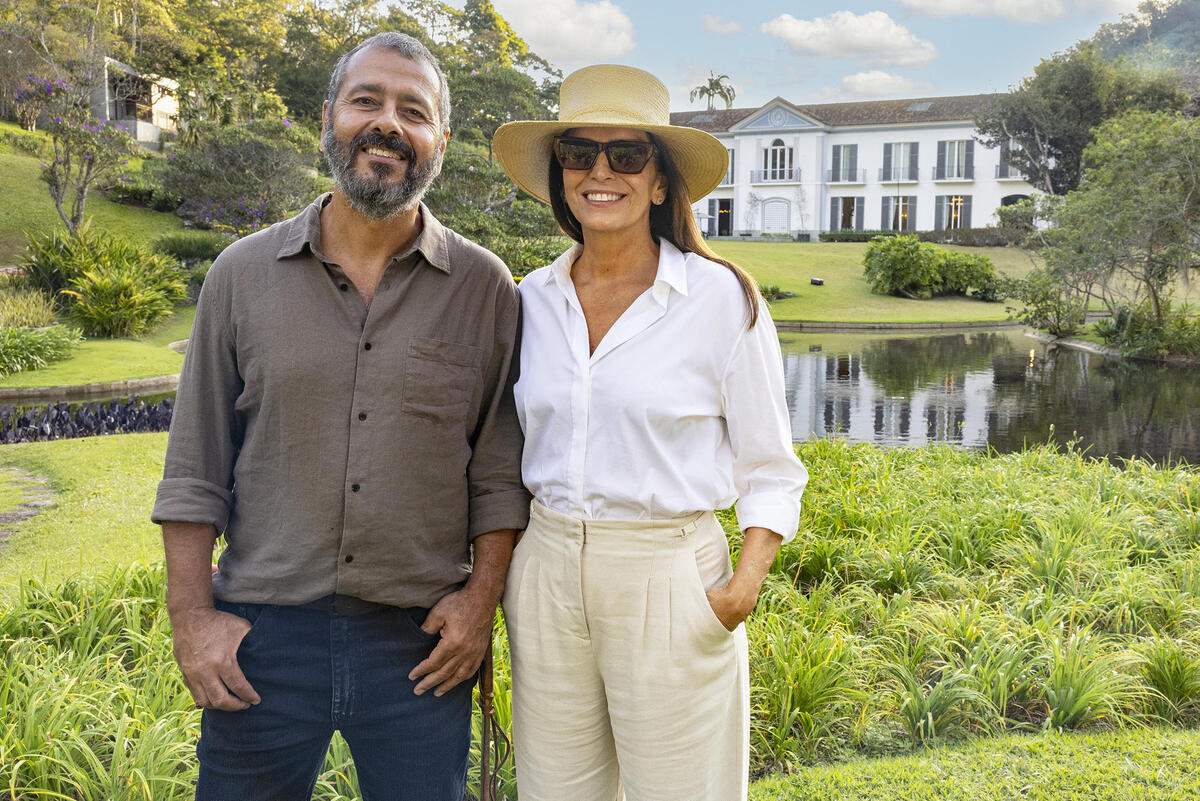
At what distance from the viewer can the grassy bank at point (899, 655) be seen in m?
2.91

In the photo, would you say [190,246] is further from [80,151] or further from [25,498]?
[25,498]

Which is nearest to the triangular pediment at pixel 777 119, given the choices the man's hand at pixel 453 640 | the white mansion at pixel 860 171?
the white mansion at pixel 860 171

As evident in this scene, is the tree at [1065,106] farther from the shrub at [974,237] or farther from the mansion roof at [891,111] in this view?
the mansion roof at [891,111]

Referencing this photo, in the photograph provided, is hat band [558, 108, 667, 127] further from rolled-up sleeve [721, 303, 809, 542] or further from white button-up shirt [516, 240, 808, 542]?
→ rolled-up sleeve [721, 303, 809, 542]

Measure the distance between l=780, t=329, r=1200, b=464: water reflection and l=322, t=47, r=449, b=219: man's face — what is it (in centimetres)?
748

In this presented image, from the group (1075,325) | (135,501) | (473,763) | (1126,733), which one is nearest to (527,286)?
(473,763)

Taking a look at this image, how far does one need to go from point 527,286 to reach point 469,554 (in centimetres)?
64

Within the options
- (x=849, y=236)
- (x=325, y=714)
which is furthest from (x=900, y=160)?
(x=325, y=714)

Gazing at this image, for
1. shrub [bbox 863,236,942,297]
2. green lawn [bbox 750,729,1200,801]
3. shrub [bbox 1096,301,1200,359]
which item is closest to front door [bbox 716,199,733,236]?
shrub [bbox 863,236,942,297]

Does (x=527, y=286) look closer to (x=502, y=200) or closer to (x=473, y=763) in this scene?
(x=473, y=763)

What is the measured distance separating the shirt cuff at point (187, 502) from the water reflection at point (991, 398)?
7.77 meters

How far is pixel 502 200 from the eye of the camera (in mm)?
16469

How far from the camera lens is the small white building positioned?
31.5 m

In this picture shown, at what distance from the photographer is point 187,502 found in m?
1.81
